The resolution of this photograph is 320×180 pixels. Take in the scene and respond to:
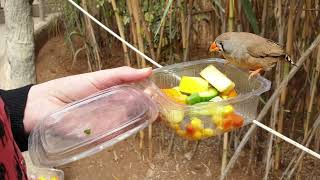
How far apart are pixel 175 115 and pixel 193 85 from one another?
0.08 metres

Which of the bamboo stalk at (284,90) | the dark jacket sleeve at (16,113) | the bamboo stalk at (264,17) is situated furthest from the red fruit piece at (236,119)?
the bamboo stalk at (264,17)

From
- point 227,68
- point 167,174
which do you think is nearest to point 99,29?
point 167,174

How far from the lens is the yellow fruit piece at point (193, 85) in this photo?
0.95 meters

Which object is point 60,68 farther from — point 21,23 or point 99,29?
point 21,23

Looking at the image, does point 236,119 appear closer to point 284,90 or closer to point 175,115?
point 175,115

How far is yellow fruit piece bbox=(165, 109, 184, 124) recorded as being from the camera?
2.99ft

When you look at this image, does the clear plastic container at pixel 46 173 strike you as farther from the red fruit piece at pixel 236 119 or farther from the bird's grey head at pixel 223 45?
the red fruit piece at pixel 236 119

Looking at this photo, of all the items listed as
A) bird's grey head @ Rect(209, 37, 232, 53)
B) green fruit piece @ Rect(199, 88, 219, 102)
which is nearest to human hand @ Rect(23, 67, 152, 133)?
green fruit piece @ Rect(199, 88, 219, 102)

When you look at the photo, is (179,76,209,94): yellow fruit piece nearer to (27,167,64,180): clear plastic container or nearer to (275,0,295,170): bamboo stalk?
(275,0,295,170): bamboo stalk

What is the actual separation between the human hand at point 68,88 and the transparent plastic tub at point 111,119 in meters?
0.03

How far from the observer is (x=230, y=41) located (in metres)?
1.17

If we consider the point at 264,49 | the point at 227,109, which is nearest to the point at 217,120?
the point at 227,109

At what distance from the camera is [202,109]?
0.91m

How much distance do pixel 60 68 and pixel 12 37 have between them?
2.21 ft
